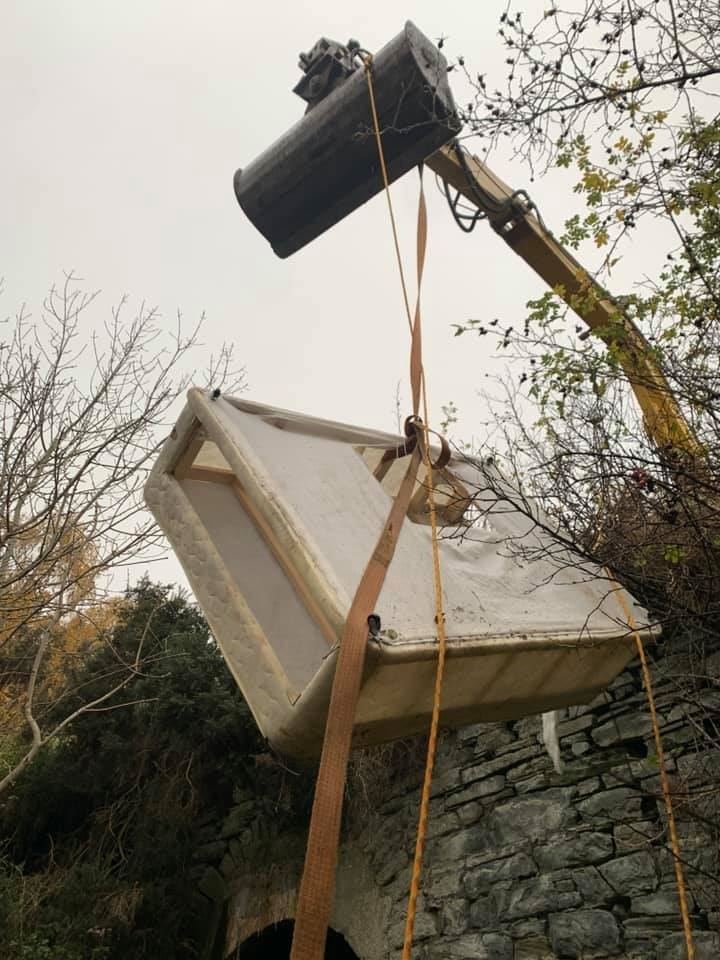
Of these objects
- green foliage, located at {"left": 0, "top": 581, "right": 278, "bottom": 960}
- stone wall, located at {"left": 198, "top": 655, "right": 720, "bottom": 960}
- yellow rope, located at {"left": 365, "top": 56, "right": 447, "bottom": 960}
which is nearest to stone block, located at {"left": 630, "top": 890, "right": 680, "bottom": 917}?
stone wall, located at {"left": 198, "top": 655, "right": 720, "bottom": 960}

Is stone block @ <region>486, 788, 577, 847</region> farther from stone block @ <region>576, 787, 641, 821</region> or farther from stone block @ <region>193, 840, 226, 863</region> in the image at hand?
stone block @ <region>193, 840, 226, 863</region>

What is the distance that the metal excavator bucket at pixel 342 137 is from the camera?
2.90 m

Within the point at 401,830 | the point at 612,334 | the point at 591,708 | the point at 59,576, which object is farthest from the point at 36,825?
the point at 612,334

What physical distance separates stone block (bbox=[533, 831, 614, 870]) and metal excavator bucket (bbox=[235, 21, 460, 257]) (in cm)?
335

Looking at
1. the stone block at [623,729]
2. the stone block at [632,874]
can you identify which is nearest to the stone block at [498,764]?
the stone block at [623,729]

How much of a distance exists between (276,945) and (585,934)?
3.14m

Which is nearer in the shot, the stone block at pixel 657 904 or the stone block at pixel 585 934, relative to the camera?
the stone block at pixel 657 904

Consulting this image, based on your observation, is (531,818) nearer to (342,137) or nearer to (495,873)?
(495,873)

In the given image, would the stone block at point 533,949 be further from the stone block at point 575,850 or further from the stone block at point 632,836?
the stone block at point 632,836

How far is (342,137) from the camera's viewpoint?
9.96 feet

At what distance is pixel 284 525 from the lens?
170cm

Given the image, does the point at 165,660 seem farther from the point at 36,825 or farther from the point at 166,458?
the point at 166,458

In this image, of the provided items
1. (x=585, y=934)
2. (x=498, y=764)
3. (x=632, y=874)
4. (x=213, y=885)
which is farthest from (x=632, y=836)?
(x=213, y=885)

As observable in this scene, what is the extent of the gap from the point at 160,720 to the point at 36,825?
1.34m
